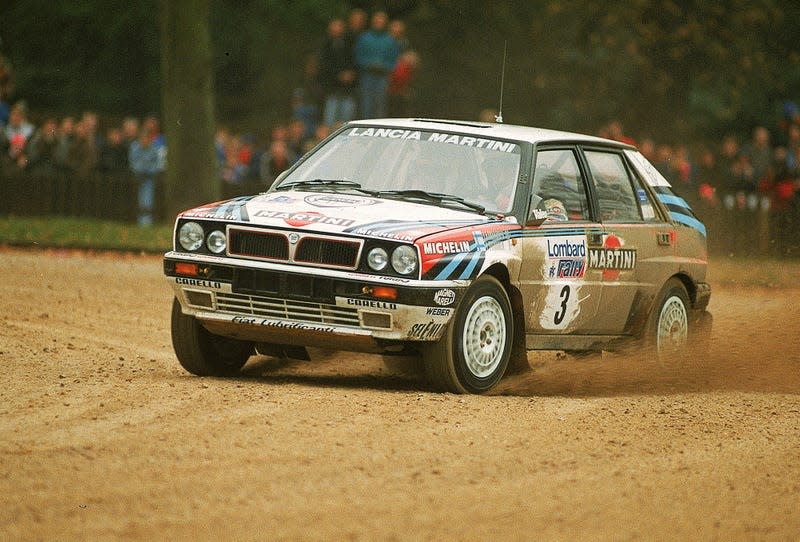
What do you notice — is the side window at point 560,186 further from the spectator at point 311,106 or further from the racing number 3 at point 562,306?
the spectator at point 311,106

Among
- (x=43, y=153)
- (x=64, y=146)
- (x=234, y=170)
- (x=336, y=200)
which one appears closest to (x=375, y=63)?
(x=234, y=170)

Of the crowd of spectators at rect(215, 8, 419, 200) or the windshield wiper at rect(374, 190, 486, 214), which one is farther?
the crowd of spectators at rect(215, 8, 419, 200)

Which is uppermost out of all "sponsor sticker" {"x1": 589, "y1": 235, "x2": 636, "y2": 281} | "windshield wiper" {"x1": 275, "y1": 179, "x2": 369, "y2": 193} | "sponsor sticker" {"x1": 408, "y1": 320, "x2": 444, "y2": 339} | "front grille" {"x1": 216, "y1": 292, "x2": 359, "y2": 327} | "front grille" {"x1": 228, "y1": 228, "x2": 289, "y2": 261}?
"windshield wiper" {"x1": 275, "y1": 179, "x2": 369, "y2": 193}

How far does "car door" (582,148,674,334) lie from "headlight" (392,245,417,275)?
1.85 m

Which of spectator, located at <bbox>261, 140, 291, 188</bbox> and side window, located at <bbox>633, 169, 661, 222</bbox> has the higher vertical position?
spectator, located at <bbox>261, 140, 291, 188</bbox>

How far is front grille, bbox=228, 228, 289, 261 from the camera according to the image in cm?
822

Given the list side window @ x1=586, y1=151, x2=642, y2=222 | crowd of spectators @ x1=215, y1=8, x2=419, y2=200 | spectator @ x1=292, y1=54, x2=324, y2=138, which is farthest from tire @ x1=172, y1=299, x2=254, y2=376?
spectator @ x1=292, y1=54, x2=324, y2=138

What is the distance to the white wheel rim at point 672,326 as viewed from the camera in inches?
405

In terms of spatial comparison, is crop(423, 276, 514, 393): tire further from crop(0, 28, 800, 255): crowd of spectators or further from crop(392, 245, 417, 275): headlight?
crop(0, 28, 800, 255): crowd of spectators

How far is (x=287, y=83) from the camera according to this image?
149 ft

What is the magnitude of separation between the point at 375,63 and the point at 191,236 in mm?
13920

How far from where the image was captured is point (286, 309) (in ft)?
27.0

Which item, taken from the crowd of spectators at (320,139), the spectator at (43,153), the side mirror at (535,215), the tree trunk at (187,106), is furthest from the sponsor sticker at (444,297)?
the spectator at (43,153)

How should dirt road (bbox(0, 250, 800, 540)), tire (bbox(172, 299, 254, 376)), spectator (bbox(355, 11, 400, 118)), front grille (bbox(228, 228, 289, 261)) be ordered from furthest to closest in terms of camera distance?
1. spectator (bbox(355, 11, 400, 118))
2. tire (bbox(172, 299, 254, 376))
3. front grille (bbox(228, 228, 289, 261))
4. dirt road (bbox(0, 250, 800, 540))
